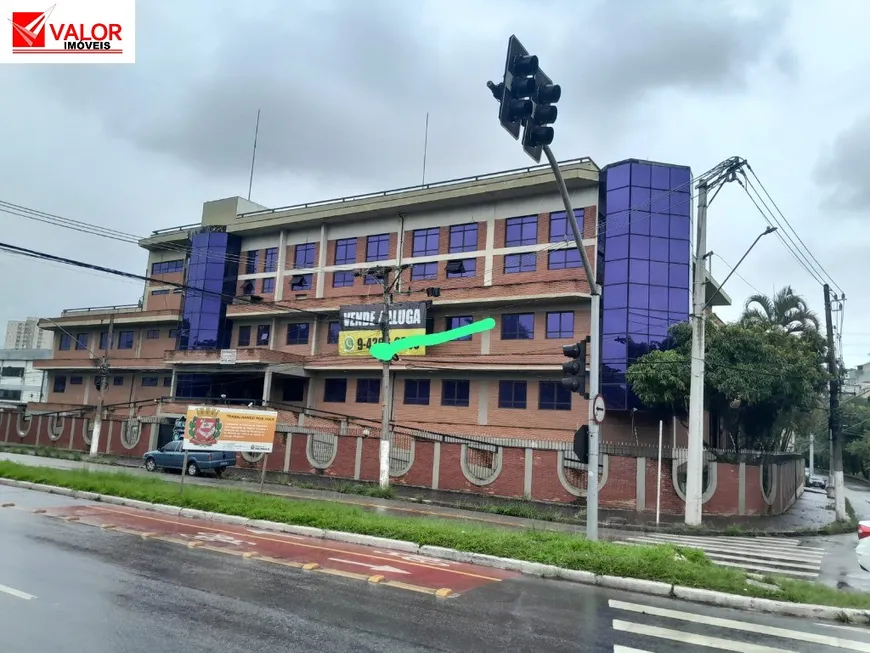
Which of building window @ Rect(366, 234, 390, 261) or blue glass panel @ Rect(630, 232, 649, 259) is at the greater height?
building window @ Rect(366, 234, 390, 261)

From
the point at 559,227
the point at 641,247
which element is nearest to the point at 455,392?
the point at 559,227

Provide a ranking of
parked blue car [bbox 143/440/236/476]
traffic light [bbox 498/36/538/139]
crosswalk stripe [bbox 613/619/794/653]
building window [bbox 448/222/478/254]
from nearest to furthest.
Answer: crosswalk stripe [bbox 613/619/794/653]
traffic light [bbox 498/36/538/139]
parked blue car [bbox 143/440/236/476]
building window [bbox 448/222/478/254]

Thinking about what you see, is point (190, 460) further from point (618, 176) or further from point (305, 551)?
point (618, 176)

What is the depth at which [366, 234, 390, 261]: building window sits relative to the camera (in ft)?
125

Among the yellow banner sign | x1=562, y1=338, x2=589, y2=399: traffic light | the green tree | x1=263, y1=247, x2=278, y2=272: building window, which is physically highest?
x1=263, y1=247, x2=278, y2=272: building window

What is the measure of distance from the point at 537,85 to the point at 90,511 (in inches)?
538

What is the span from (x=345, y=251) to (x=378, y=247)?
254 cm

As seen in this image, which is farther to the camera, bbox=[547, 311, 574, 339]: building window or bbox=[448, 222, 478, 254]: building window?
bbox=[448, 222, 478, 254]: building window

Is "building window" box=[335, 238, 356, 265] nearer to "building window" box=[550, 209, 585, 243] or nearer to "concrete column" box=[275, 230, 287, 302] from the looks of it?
"concrete column" box=[275, 230, 287, 302]

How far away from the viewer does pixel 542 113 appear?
7516mm

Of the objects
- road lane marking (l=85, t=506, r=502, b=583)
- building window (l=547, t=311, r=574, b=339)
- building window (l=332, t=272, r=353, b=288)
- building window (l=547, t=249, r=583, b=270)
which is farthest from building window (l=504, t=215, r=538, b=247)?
road lane marking (l=85, t=506, r=502, b=583)

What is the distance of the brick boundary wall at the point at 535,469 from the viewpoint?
2241 centimetres

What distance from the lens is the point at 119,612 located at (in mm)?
7000

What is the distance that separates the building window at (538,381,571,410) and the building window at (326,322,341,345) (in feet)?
44.0
